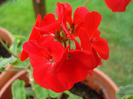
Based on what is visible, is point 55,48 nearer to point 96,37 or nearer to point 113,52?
point 96,37

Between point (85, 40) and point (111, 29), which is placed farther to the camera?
point (111, 29)

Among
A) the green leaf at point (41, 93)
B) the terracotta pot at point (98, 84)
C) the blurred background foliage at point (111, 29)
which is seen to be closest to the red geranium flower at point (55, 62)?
the green leaf at point (41, 93)

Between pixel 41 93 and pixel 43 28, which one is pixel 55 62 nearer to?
pixel 43 28

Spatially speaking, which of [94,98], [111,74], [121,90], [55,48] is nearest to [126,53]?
[111,74]

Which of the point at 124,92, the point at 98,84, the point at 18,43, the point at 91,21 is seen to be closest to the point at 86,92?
the point at 98,84

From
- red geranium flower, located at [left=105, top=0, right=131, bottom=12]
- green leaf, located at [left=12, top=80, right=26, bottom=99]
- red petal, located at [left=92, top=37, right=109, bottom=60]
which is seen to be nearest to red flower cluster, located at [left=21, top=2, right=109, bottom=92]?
red petal, located at [left=92, top=37, right=109, bottom=60]

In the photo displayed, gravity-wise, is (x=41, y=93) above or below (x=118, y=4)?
below
